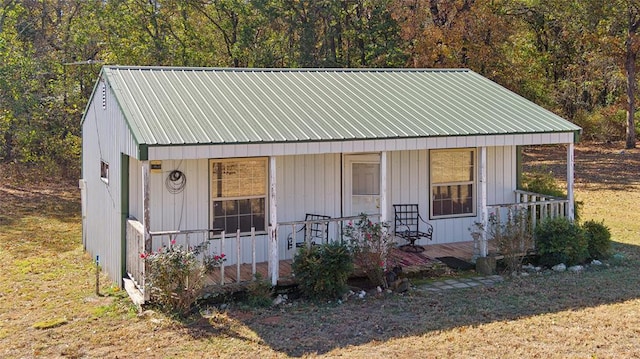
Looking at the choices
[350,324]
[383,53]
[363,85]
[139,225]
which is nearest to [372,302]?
[350,324]

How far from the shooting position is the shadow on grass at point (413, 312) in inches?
311

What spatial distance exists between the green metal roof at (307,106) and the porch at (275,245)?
1.31 meters

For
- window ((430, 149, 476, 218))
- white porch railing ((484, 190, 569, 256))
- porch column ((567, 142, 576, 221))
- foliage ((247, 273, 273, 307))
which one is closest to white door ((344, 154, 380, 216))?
window ((430, 149, 476, 218))

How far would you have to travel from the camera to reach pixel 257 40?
96.0 feet

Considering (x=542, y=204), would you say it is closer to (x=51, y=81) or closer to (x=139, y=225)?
(x=139, y=225)

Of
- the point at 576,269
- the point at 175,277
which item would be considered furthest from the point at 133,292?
the point at 576,269

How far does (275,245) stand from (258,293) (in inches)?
28.1

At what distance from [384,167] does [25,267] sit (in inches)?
270

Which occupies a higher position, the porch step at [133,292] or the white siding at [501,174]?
the white siding at [501,174]

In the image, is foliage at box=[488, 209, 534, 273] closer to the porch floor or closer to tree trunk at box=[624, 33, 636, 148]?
the porch floor

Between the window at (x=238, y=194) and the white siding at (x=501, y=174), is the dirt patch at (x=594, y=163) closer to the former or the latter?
the white siding at (x=501, y=174)

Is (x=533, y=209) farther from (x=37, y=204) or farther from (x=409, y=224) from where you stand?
(x=37, y=204)

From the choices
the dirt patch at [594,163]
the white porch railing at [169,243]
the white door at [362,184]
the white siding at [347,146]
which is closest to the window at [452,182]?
the white door at [362,184]

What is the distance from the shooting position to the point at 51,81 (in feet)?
78.7
